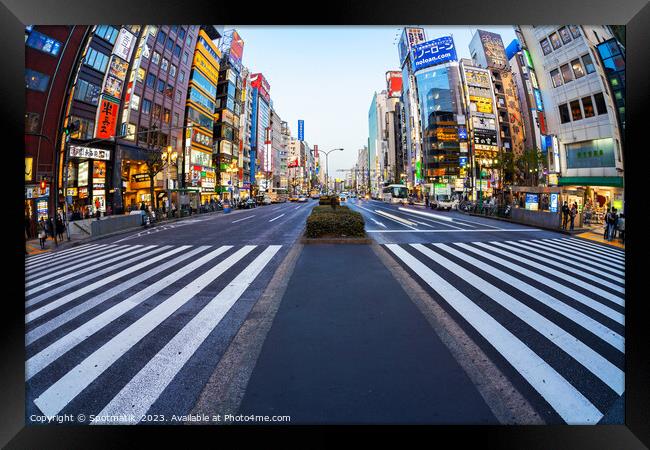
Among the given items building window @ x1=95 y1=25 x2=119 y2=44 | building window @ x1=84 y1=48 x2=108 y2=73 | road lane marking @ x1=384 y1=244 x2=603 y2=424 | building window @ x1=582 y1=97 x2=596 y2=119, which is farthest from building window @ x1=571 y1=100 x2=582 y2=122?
building window @ x1=84 y1=48 x2=108 y2=73

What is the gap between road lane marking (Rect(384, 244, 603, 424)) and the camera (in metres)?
3.13

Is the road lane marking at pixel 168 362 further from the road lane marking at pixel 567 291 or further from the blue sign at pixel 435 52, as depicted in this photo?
the blue sign at pixel 435 52

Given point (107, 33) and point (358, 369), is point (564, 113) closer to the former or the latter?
point (358, 369)

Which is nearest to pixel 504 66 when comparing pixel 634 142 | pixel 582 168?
pixel 582 168

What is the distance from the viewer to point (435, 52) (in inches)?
3125

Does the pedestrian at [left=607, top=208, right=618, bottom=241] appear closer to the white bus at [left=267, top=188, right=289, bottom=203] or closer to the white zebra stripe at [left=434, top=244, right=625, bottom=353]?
the white zebra stripe at [left=434, top=244, right=625, bottom=353]

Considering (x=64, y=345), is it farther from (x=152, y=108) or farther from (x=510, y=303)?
(x=152, y=108)

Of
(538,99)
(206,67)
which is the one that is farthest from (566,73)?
(206,67)

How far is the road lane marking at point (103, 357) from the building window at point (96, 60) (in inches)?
1288

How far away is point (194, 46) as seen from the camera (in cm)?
5003

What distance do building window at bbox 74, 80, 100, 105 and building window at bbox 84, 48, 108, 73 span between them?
1829 millimetres

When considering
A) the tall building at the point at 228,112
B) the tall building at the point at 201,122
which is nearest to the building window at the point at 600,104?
the tall building at the point at 201,122
